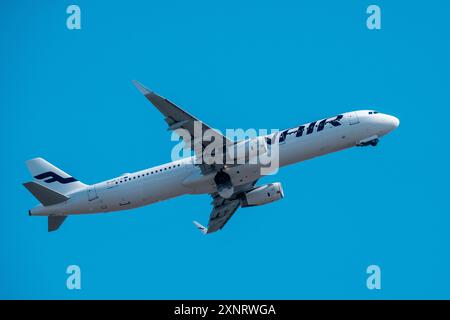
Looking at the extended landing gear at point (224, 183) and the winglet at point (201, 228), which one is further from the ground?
the extended landing gear at point (224, 183)

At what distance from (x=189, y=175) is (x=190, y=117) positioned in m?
6.13

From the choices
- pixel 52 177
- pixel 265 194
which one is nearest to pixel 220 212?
pixel 265 194

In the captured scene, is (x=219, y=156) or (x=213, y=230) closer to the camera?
(x=219, y=156)

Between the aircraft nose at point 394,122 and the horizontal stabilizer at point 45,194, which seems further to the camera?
the aircraft nose at point 394,122

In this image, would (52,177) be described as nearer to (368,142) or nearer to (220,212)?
(220,212)

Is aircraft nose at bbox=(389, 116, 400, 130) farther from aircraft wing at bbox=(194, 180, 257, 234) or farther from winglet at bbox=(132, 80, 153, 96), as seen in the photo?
Answer: winglet at bbox=(132, 80, 153, 96)

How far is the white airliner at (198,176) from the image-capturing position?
241ft

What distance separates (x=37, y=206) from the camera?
75500 millimetres

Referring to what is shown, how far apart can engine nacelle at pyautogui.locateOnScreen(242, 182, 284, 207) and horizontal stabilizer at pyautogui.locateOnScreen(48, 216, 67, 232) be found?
54.7 ft

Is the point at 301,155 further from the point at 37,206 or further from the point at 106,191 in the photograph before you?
the point at 37,206

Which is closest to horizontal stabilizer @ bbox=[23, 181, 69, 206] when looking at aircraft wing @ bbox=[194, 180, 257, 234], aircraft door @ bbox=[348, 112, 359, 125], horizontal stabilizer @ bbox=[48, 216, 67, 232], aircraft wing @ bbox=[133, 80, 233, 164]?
horizontal stabilizer @ bbox=[48, 216, 67, 232]

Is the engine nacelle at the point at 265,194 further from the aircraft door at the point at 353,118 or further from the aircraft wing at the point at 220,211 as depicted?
the aircraft door at the point at 353,118

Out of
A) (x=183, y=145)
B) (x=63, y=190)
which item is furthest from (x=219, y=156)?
(x=63, y=190)

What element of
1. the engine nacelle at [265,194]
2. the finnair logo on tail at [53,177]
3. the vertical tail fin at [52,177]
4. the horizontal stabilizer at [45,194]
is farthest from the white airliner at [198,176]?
the engine nacelle at [265,194]
